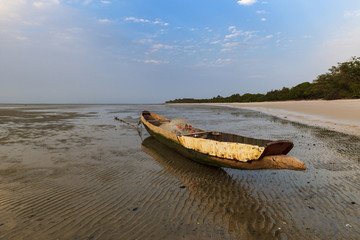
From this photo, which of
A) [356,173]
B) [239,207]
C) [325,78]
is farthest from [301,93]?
[239,207]

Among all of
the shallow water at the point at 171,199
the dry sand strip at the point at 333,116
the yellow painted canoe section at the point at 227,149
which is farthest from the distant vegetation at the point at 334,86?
the yellow painted canoe section at the point at 227,149

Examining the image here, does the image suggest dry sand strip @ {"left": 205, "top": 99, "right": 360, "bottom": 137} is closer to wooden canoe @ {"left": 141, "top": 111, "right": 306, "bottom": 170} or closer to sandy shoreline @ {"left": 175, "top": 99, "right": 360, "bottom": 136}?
sandy shoreline @ {"left": 175, "top": 99, "right": 360, "bottom": 136}

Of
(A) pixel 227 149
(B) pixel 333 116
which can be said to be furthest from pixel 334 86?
(A) pixel 227 149

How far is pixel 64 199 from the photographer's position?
175 inches

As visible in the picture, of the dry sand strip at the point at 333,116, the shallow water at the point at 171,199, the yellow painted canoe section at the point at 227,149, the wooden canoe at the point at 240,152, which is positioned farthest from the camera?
the dry sand strip at the point at 333,116

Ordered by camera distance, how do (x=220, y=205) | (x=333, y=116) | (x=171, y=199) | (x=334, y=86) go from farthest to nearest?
1. (x=334, y=86)
2. (x=333, y=116)
3. (x=171, y=199)
4. (x=220, y=205)

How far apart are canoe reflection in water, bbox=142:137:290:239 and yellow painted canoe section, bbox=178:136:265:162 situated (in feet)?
2.73

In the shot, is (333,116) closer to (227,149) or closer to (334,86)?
(227,149)

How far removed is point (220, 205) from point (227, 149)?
1598 millimetres

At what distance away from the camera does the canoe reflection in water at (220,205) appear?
133 inches

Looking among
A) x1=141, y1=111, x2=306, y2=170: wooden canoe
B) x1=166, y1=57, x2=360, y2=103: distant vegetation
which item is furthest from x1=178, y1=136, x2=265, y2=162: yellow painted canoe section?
x1=166, y1=57, x2=360, y2=103: distant vegetation

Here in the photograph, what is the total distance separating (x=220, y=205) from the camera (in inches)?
166

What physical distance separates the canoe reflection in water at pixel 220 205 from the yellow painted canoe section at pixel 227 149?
0.83m

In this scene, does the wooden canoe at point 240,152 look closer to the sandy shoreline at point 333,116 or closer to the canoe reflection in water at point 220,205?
the canoe reflection in water at point 220,205
